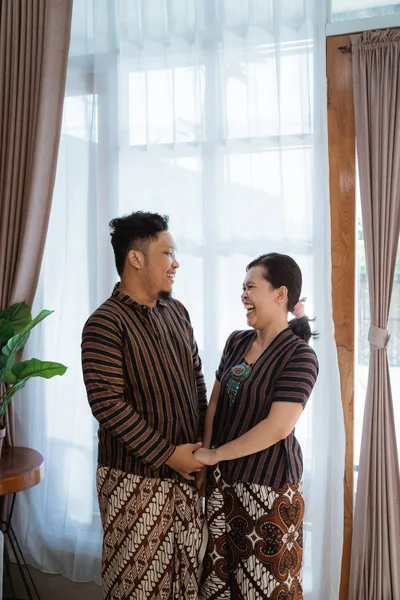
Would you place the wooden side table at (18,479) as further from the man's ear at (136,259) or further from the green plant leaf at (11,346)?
the man's ear at (136,259)

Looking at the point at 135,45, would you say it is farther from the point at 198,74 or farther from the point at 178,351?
the point at 178,351

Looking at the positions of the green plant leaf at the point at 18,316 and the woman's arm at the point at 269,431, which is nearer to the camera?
the woman's arm at the point at 269,431

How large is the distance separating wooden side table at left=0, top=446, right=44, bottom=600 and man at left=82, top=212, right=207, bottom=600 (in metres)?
0.41

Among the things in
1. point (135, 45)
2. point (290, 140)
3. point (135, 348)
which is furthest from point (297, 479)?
point (135, 45)

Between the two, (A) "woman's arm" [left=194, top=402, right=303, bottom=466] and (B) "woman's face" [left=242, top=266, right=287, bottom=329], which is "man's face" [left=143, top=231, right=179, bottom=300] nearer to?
(B) "woman's face" [left=242, top=266, right=287, bottom=329]

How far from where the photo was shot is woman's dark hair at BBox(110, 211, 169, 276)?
6.66 ft

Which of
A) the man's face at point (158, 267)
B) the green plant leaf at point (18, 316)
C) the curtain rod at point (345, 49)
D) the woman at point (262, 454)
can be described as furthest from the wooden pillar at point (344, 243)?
the green plant leaf at point (18, 316)

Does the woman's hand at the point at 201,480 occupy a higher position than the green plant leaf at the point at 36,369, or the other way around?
the green plant leaf at the point at 36,369

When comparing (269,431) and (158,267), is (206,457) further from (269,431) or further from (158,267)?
(158,267)

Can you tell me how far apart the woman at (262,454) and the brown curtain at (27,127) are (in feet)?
3.60

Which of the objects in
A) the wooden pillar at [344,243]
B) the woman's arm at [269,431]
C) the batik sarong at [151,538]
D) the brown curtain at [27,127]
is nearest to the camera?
the woman's arm at [269,431]

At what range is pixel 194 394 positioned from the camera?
6.96ft

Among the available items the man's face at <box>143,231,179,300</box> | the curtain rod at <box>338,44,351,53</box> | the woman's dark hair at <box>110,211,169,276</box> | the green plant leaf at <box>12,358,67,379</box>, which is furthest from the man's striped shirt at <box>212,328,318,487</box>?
the curtain rod at <box>338,44,351,53</box>

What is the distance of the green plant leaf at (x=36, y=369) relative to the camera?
2322mm
